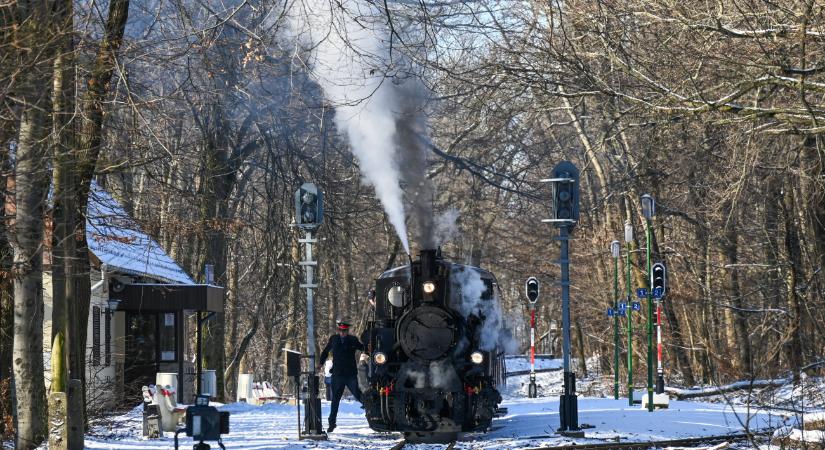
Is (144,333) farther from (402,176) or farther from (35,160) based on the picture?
(35,160)

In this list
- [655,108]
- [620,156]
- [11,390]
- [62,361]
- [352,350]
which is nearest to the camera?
[655,108]

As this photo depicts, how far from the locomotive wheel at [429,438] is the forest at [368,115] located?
2981 mm

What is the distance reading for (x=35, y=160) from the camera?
Result: 459 inches

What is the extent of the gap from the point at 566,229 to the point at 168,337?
14412 mm

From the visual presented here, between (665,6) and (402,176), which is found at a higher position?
(665,6)

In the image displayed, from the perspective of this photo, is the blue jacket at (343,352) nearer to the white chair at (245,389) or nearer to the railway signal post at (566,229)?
the railway signal post at (566,229)

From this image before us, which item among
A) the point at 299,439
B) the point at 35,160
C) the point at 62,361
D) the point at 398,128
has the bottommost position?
the point at 299,439

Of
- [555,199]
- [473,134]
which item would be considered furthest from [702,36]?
[473,134]

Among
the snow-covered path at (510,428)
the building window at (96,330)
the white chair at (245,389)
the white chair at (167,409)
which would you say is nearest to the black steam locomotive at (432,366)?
the snow-covered path at (510,428)

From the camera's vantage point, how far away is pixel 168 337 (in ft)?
101

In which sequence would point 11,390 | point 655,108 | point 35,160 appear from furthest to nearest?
1. point 11,390
2. point 655,108
3. point 35,160

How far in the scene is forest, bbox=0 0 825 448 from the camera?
44.9ft

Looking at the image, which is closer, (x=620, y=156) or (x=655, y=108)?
(x=655, y=108)

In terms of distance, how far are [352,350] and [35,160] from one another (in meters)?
9.53
